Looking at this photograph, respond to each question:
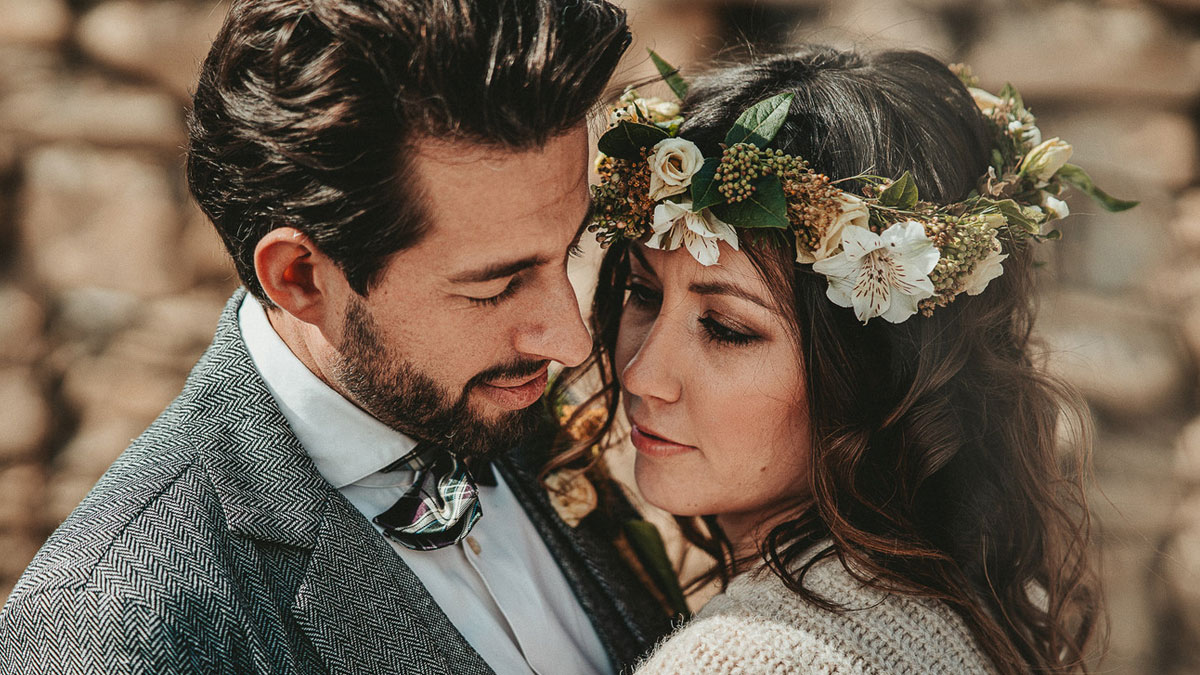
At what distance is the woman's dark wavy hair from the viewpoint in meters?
1.78

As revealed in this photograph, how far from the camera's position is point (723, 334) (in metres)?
1.84

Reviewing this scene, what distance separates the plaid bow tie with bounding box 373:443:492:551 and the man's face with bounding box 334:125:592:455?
0.19 ft

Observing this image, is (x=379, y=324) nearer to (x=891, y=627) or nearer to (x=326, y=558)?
(x=326, y=558)

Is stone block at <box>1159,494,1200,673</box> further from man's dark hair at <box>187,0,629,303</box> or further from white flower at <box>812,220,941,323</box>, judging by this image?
man's dark hair at <box>187,0,629,303</box>

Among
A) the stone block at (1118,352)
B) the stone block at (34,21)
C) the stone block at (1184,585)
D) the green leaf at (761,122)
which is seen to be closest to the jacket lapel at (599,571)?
the green leaf at (761,122)

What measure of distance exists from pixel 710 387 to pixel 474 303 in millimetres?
507

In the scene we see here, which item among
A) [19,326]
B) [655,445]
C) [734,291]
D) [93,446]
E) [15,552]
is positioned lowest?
[15,552]

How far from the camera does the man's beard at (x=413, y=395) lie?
1735mm

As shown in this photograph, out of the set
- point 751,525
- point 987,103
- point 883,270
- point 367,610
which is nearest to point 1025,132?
point 987,103

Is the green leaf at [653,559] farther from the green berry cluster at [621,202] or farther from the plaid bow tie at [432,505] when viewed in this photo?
the green berry cluster at [621,202]

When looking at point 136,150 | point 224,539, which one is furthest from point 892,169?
point 136,150

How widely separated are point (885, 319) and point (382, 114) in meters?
1.01

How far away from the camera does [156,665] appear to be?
1.32 m

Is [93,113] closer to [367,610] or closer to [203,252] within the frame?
[203,252]
